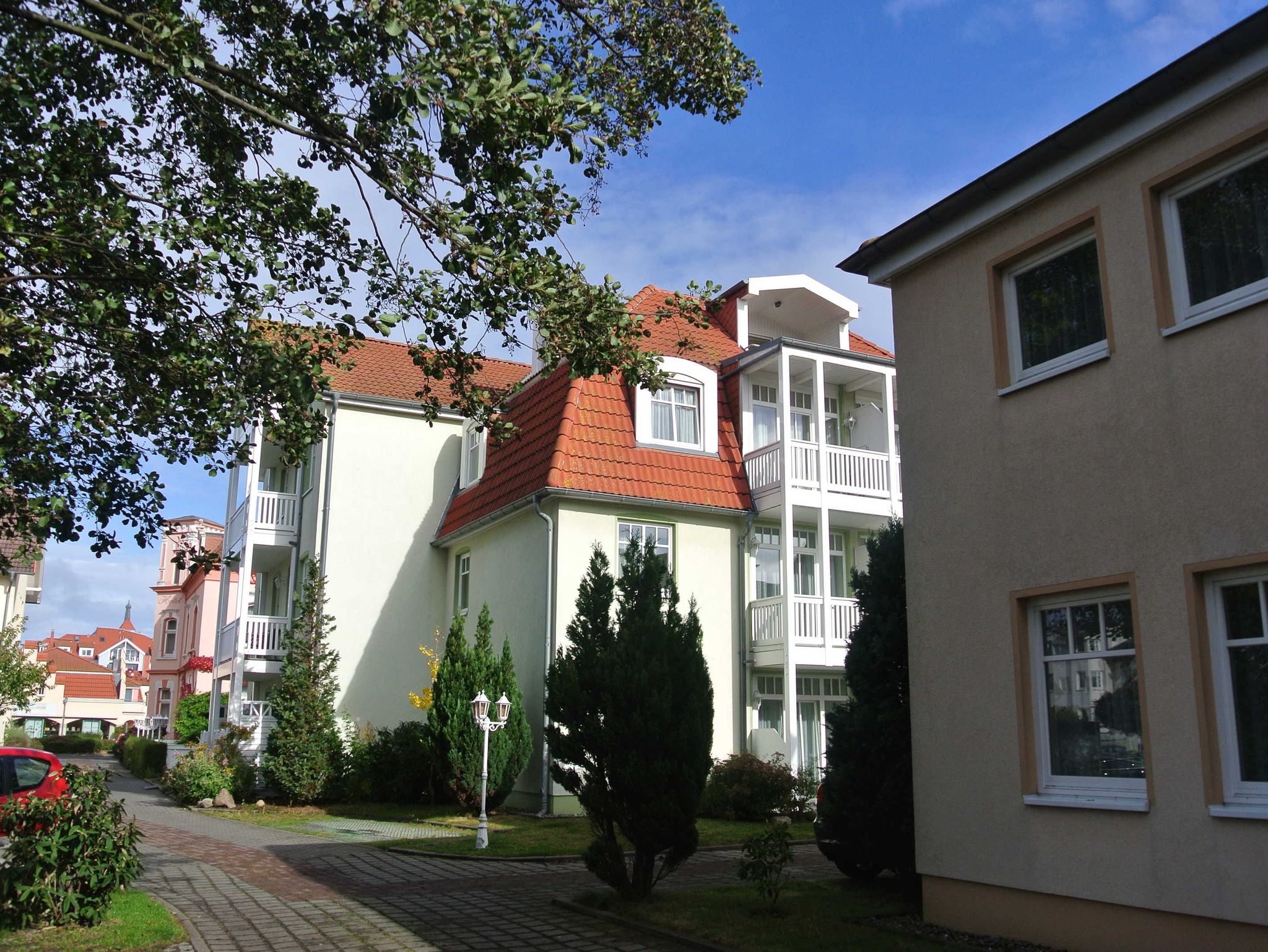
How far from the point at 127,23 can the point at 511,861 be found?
1026 centimetres

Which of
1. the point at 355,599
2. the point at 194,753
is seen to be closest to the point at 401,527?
the point at 355,599

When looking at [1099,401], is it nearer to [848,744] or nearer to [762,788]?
[848,744]

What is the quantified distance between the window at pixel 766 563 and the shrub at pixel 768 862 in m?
11.6

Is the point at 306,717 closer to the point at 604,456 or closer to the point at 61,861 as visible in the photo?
the point at 604,456

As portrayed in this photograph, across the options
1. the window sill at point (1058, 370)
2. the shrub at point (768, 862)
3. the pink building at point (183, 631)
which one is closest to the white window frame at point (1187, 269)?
the window sill at point (1058, 370)

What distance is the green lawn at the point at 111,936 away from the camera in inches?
316

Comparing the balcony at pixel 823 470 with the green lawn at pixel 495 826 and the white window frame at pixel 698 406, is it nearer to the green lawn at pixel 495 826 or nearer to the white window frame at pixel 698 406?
the white window frame at pixel 698 406

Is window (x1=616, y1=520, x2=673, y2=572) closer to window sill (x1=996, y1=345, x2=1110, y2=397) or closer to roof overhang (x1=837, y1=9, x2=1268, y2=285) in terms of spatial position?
roof overhang (x1=837, y1=9, x2=1268, y2=285)

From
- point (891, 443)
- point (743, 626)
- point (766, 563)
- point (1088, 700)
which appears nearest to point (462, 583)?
point (743, 626)

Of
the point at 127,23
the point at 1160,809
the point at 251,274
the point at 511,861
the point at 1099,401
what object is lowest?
the point at 511,861

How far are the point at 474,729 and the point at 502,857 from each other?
5181 millimetres

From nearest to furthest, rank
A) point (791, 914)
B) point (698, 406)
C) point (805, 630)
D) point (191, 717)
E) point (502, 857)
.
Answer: point (791, 914), point (502, 857), point (805, 630), point (698, 406), point (191, 717)

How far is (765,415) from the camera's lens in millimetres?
22297

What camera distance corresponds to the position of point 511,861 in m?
13.4
